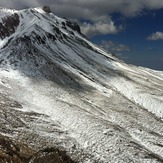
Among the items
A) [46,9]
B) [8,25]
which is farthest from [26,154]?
[46,9]

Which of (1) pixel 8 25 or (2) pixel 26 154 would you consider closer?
(2) pixel 26 154

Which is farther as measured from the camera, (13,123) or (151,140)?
(151,140)

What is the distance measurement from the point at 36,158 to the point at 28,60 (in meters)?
52.9

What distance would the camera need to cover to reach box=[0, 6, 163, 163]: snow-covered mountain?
137 ft

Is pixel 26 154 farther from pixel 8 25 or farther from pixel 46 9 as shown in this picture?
pixel 46 9

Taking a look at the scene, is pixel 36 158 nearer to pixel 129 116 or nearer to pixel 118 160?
pixel 118 160

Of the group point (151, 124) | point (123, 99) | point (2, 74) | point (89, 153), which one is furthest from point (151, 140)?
point (2, 74)

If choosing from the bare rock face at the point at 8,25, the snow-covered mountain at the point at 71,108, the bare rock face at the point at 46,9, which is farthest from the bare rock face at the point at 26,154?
the bare rock face at the point at 46,9

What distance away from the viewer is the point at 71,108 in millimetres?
57625

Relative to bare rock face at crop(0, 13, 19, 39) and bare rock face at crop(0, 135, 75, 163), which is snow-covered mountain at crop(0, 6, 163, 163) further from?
bare rock face at crop(0, 13, 19, 39)

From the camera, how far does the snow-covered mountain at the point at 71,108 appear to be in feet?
137

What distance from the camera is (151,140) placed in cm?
5250

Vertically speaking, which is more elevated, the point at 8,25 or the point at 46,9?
the point at 46,9

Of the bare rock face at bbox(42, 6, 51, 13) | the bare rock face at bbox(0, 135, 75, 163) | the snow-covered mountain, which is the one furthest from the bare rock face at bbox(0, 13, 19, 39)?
the bare rock face at bbox(0, 135, 75, 163)
